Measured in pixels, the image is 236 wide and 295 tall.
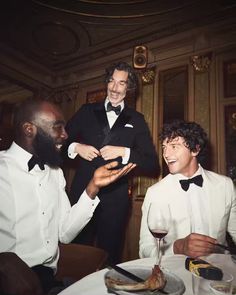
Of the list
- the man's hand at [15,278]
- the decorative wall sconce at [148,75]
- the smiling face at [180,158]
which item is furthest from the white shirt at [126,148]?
the decorative wall sconce at [148,75]

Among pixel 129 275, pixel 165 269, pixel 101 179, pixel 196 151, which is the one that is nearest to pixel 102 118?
pixel 196 151

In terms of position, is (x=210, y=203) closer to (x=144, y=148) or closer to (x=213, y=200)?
(x=213, y=200)

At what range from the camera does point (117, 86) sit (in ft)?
10.0

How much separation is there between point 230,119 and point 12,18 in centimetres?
415

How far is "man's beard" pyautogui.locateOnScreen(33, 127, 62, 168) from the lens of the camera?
1984 millimetres

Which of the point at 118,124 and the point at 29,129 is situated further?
the point at 118,124

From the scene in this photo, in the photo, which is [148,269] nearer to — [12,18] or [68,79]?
[12,18]

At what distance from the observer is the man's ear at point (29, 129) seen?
195 centimetres

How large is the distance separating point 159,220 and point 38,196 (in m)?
0.97

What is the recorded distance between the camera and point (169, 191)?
8.19ft

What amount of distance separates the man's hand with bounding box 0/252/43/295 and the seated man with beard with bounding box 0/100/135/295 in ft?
1.75

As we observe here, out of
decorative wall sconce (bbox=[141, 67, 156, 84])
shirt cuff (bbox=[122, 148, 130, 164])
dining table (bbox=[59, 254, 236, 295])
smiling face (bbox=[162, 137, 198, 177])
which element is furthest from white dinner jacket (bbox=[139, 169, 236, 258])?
decorative wall sconce (bbox=[141, 67, 156, 84])

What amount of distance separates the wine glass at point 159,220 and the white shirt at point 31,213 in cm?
70

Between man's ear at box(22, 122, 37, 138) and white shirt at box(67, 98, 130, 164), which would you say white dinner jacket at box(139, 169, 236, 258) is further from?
man's ear at box(22, 122, 37, 138)
